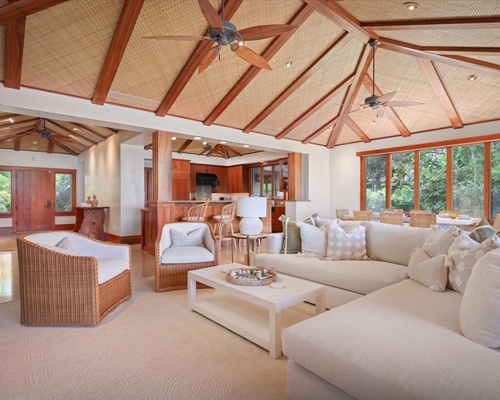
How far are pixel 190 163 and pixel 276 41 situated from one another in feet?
21.4

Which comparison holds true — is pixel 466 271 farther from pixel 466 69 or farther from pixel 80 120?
pixel 80 120

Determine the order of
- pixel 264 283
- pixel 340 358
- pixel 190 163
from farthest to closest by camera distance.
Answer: pixel 190 163 < pixel 264 283 < pixel 340 358

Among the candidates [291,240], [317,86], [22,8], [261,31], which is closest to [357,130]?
[317,86]

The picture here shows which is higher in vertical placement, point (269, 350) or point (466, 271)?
point (466, 271)

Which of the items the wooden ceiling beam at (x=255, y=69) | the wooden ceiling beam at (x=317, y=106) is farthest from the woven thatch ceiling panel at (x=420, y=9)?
the wooden ceiling beam at (x=317, y=106)

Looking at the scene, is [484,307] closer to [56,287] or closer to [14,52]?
[56,287]

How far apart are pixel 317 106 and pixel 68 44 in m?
4.57

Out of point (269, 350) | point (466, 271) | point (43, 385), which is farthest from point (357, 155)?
point (43, 385)

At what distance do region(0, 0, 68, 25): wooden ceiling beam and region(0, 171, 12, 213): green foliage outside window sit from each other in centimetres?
823

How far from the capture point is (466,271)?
204 centimetres

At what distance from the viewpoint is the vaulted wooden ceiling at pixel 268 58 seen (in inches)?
133

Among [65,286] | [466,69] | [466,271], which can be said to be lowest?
[65,286]

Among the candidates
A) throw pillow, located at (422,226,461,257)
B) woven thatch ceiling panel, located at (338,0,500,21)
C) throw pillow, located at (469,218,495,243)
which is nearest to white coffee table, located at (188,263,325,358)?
throw pillow, located at (422,226,461,257)

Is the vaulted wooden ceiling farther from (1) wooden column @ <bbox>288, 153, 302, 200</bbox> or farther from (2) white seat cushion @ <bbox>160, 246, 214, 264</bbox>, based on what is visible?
(2) white seat cushion @ <bbox>160, 246, 214, 264</bbox>
